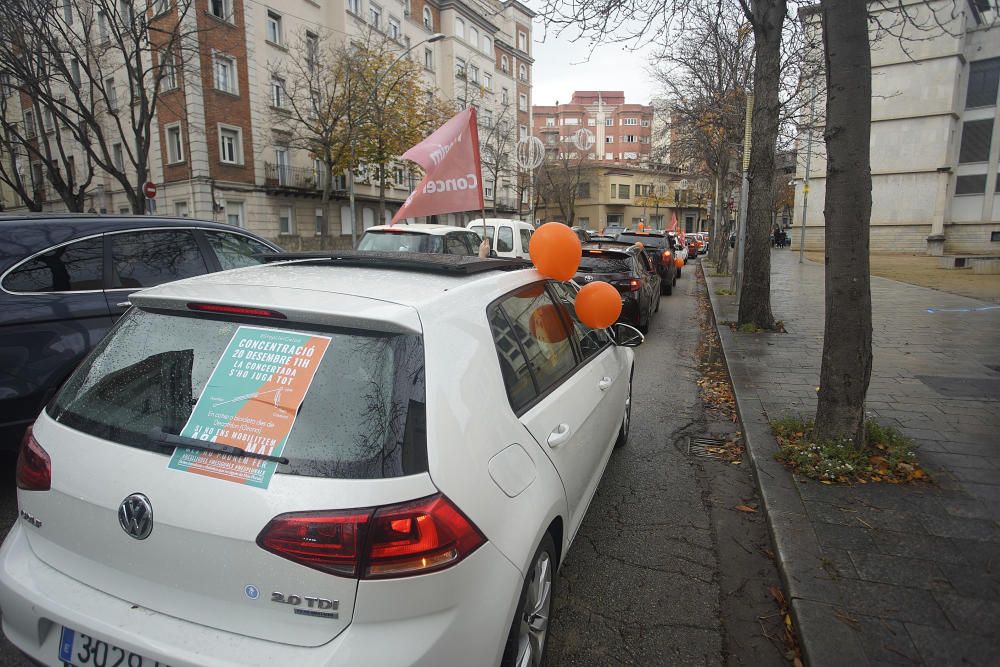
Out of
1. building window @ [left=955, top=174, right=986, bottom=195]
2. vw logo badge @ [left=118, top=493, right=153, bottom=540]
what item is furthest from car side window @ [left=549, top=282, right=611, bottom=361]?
building window @ [left=955, top=174, right=986, bottom=195]

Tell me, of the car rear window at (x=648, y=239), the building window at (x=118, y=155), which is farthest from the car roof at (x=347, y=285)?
the building window at (x=118, y=155)

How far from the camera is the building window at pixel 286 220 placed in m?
31.1

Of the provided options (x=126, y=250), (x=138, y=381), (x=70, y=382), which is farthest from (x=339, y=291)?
(x=126, y=250)

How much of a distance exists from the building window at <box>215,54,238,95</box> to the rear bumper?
2973 centimetres

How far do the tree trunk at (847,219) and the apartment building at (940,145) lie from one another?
36629 mm

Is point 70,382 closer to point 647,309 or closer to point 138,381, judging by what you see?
point 138,381

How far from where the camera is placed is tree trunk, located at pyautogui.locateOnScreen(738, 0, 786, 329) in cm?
912

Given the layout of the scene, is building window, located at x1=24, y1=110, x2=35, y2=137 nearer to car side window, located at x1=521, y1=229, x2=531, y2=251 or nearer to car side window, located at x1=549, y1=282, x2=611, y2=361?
car side window, located at x1=521, y1=229, x2=531, y2=251

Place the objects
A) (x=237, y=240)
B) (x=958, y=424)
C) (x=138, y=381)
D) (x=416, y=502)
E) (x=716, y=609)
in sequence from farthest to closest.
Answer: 1. (x=237, y=240)
2. (x=958, y=424)
3. (x=716, y=609)
4. (x=138, y=381)
5. (x=416, y=502)

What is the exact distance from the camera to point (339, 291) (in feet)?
6.75

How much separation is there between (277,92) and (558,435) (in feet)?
106

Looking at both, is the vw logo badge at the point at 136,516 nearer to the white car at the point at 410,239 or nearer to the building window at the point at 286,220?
the white car at the point at 410,239

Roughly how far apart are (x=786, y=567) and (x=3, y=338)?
4.58 meters

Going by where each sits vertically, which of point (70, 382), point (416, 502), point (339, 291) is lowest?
point (416, 502)
